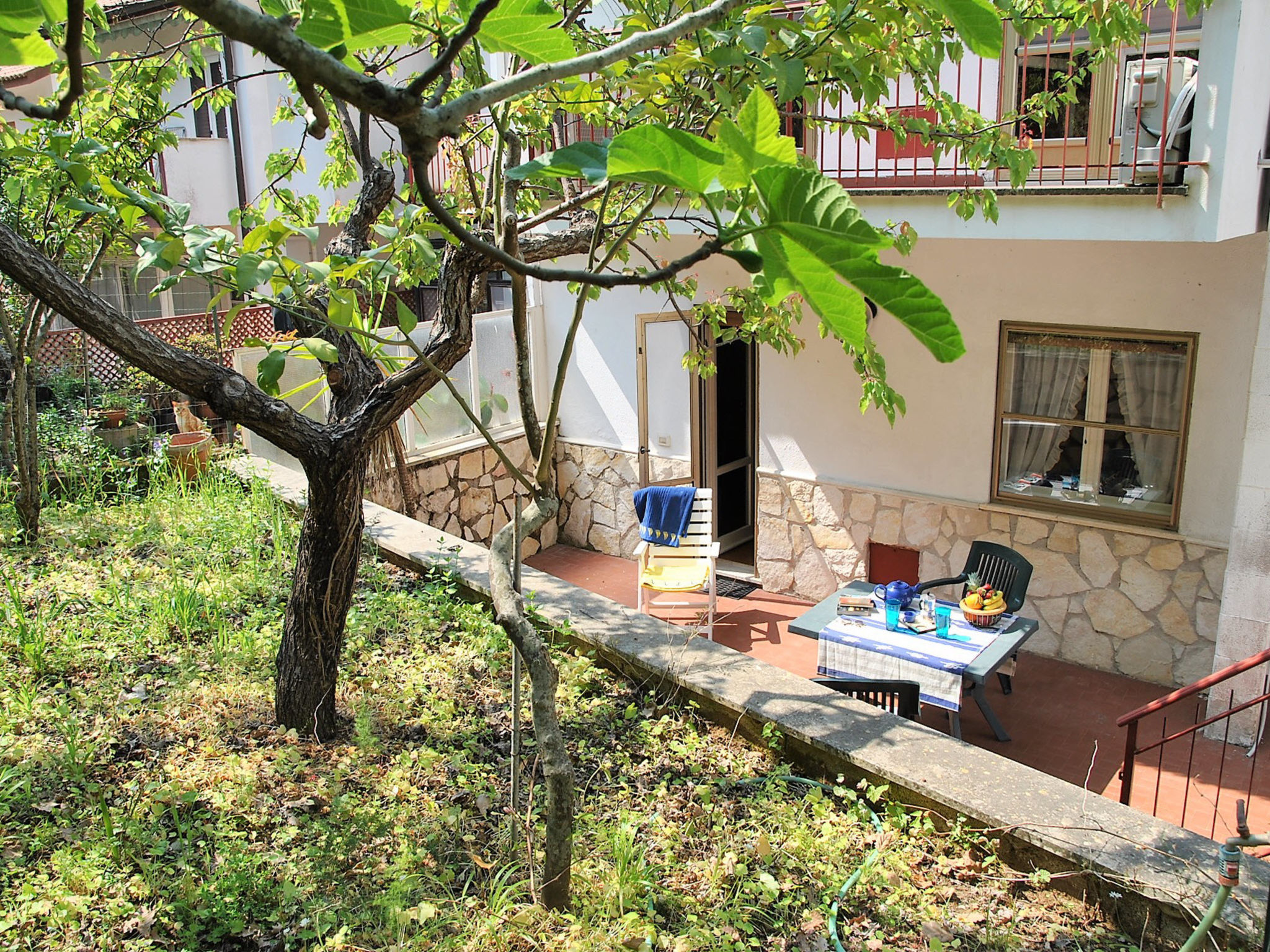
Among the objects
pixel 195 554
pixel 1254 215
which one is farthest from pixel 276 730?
pixel 1254 215

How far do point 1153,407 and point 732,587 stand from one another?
11.6ft

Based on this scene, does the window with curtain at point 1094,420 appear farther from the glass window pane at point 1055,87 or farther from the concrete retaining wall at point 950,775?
the concrete retaining wall at point 950,775

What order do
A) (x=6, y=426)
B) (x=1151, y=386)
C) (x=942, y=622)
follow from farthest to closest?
(x=1151, y=386) → (x=6, y=426) → (x=942, y=622)

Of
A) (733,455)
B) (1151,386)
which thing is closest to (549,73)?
(1151,386)

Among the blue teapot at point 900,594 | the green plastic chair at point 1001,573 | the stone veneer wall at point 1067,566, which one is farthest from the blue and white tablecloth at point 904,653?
the stone veneer wall at point 1067,566

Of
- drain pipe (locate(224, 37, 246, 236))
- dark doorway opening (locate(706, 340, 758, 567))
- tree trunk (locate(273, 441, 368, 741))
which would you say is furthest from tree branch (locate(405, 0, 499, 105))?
drain pipe (locate(224, 37, 246, 236))

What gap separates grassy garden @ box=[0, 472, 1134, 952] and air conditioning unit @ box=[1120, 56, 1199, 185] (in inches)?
154

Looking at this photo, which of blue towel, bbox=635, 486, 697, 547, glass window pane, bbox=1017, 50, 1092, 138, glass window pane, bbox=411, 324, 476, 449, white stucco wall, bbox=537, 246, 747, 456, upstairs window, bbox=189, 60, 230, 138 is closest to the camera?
glass window pane, bbox=1017, 50, 1092, 138

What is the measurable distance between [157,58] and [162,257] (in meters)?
3.69

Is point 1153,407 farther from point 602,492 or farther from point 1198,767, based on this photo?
point 602,492

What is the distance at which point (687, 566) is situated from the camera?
7.71 meters

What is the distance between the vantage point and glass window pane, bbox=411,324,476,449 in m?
8.17

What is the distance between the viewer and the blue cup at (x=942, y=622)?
5.72m

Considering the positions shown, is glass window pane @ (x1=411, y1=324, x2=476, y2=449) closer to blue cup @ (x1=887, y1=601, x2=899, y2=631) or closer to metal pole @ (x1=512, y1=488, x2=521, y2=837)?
blue cup @ (x1=887, y1=601, x2=899, y2=631)
